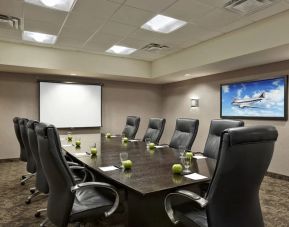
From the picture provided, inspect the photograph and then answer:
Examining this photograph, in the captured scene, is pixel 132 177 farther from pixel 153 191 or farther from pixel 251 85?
pixel 251 85

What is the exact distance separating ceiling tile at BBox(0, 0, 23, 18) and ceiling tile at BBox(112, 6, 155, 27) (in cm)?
131

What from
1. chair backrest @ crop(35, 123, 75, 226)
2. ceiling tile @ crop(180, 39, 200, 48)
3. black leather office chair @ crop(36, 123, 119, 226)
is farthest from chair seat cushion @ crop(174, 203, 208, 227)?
ceiling tile @ crop(180, 39, 200, 48)

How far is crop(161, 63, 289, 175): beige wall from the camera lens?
434 cm

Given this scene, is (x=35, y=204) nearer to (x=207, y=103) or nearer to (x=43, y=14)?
(x=43, y=14)

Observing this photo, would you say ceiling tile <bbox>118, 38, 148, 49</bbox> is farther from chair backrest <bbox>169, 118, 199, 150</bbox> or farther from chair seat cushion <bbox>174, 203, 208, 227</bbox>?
chair seat cushion <bbox>174, 203, 208, 227</bbox>

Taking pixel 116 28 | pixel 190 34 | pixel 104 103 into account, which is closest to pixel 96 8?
pixel 116 28

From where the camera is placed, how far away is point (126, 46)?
16.5 ft

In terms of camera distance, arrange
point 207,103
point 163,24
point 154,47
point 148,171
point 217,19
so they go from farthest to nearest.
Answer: point 207,103 < point 154,47 < point 163,24 < point 217,19 < point 148,171

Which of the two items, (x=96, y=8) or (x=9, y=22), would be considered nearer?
(x=96, y=8)

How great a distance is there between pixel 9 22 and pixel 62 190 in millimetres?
3210

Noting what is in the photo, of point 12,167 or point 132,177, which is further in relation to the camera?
point 12,167

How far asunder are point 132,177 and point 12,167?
4322mm

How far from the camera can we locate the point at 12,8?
3227 millimetres

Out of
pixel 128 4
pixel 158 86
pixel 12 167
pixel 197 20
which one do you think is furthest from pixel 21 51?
pixel 158 86
